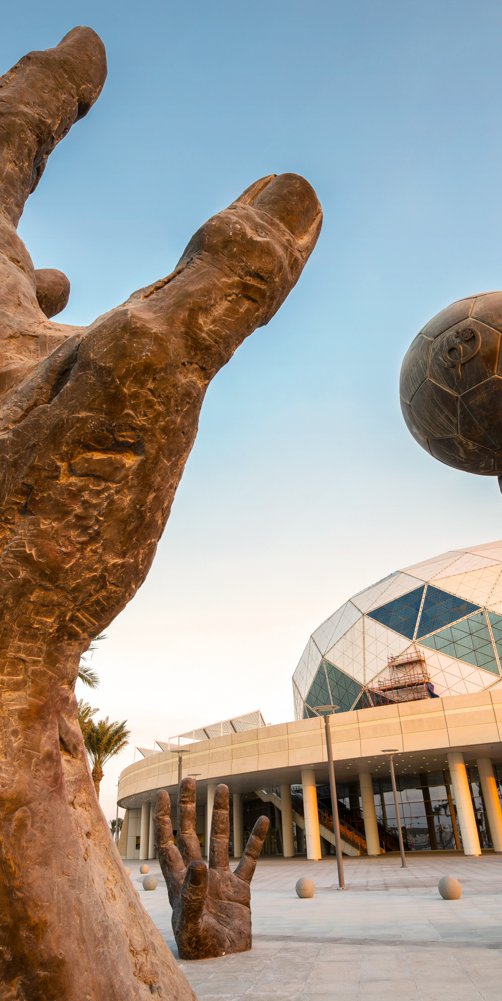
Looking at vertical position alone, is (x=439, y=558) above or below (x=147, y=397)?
above

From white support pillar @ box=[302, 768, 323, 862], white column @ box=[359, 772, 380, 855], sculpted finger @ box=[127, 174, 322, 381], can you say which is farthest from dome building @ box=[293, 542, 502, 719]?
sculpted finger @ box=[127, 174, 322, 381]

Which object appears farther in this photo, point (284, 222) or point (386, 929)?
point (386, 929)

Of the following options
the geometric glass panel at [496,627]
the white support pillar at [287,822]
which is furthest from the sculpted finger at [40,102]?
the white support pillar at [287,822]

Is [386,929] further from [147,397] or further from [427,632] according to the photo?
[427,632]

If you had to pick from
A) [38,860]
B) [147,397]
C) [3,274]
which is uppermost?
[3,274]

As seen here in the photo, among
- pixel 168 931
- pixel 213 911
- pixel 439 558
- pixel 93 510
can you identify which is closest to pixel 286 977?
pixel 213 911

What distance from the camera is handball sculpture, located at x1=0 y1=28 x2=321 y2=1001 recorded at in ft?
6.90

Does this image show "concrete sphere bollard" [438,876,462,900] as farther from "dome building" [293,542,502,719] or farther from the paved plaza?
"dome building" [293,542,502,719]

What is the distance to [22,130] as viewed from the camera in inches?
189

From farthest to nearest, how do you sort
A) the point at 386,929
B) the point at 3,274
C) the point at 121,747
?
the point at 121,747
the point at 386,929
the point at 3,274

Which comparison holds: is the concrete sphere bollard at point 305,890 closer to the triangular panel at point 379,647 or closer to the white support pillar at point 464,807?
the white support pillar at point 464,807

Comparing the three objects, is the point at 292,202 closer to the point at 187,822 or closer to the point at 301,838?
the point at 187,822

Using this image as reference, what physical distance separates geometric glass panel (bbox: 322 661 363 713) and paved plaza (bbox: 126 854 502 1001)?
2242 cm

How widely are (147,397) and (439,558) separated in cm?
4020
